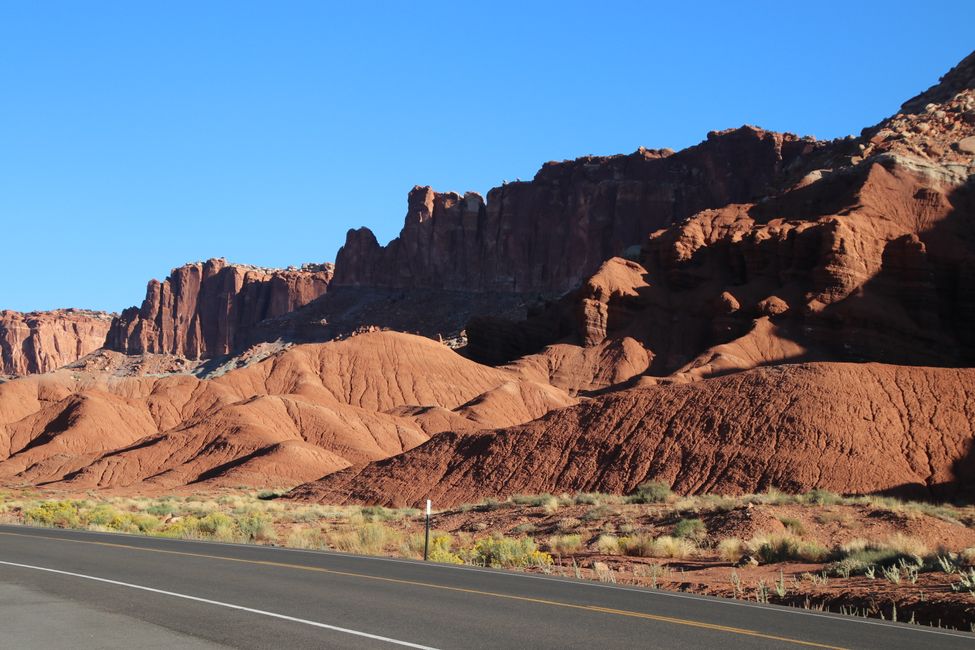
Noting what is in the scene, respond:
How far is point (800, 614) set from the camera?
13.8m

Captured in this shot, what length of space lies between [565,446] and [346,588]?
33794 mm

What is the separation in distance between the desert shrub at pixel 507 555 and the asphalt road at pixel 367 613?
3.70m

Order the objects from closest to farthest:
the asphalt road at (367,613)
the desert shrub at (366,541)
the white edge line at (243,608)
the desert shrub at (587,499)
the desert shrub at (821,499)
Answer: the white edge line at (243,608) → the asphalt road at (367,613) → the desert shrub at (366,541) → the desert shrub at (821,499) → the desert shrub at (587,499)

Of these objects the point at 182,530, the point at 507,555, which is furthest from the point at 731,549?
the point at 182,530

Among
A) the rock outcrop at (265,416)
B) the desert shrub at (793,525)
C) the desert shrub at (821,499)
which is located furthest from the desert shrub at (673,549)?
the rock outcrop at (265,416)

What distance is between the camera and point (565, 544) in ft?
86.3

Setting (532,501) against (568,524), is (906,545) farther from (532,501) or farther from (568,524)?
(532,501)

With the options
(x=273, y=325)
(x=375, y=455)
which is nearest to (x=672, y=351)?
(x=375, y=455)

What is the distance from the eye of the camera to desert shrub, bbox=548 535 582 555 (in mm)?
26000

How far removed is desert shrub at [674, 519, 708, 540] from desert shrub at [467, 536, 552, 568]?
4.54 m

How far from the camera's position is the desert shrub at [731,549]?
23.5 meters

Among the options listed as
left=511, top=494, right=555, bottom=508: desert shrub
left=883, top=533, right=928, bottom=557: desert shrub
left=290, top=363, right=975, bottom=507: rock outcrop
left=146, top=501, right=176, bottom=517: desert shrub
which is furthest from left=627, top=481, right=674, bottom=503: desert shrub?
left=146, top=501, right=176, bottom=517: desert shrub

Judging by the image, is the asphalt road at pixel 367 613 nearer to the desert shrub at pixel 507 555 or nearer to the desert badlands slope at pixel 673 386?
the desert shrub at pixel 507 555

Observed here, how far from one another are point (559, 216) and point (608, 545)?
151 metres
